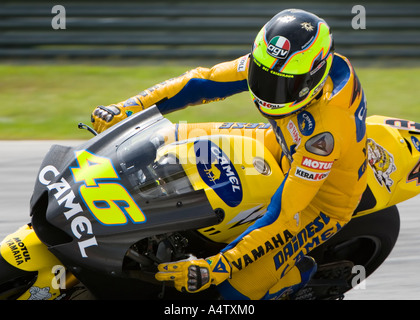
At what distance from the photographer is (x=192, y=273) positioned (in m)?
3.09

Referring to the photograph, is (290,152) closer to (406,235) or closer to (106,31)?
(406,235)

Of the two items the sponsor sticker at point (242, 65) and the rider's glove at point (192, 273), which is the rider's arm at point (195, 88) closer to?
the sponsor sticker at point (242, 65)

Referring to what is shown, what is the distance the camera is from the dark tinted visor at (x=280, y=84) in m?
3.22

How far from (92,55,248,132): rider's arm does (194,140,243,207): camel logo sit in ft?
2.20

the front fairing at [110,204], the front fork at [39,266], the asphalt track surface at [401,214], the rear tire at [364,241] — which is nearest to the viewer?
the front fairing at [110,204]

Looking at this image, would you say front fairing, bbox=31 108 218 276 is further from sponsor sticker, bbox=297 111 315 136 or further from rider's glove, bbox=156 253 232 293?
sponsor sticker, bbox=297 111 315 136

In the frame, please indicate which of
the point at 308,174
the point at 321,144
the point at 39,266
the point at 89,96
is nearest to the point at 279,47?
the point at 321,144

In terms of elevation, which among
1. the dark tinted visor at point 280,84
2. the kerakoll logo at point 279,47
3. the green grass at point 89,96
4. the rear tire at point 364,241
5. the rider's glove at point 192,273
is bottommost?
the green grass at point 89,96

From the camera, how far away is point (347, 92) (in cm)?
339

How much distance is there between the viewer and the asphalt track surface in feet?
14.4

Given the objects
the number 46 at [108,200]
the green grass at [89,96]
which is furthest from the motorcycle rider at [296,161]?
the green grass at [89,96]

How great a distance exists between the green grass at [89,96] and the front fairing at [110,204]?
4.41 m

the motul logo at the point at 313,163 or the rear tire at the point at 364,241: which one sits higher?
the motul logo at the point at 313,163

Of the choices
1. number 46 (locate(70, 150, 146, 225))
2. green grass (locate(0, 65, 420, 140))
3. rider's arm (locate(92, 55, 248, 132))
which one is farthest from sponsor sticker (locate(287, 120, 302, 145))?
green grass (locate(0, 65, 420, 140))
